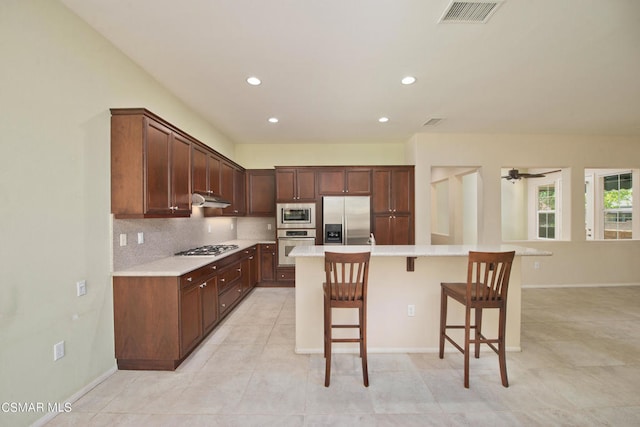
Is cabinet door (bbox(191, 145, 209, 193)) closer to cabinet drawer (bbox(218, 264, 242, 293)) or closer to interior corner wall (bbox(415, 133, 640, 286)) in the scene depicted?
cabinet drawer (bbox(218, 264, 242, 293))

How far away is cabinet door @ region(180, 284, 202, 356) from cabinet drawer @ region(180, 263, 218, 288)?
6 centimetres

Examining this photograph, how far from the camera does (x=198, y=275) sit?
2729mm

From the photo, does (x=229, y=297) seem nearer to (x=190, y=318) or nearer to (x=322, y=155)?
(x=190, y=318)

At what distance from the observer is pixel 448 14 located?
194cm

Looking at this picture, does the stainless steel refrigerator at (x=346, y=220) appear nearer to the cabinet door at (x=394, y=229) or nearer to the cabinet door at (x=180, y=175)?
the cabinet door at (x=394, y=229)

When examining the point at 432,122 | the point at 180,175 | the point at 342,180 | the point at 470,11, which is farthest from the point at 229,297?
the point at 432,122

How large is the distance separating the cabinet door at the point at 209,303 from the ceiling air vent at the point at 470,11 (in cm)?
328

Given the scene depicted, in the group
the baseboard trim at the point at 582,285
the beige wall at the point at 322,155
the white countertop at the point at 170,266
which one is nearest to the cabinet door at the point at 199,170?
the white countertop at the point at 170,266

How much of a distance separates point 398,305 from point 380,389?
32.3 inches

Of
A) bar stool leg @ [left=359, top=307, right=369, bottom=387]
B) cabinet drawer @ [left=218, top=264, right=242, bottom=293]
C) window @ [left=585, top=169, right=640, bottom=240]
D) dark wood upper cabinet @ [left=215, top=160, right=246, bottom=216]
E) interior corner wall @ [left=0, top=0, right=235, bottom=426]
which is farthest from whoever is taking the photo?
window @ [left=585, top=169, right=640, bottom=240]

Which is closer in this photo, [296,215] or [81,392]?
[81,392]

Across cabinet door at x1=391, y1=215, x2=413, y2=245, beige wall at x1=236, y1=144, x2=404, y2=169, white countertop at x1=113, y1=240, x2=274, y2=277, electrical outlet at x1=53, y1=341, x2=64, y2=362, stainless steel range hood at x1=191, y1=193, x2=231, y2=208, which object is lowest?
electrical outlet at x1=53, y1=341, x2=64, y2=362

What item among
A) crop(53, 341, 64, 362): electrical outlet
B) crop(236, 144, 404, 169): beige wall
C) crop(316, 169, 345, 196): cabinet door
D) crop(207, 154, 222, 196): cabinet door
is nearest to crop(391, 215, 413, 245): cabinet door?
crop(316, 169, 345, 196): cabinet door

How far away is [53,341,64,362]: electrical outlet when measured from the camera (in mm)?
1816
